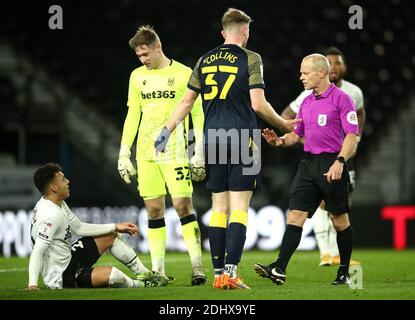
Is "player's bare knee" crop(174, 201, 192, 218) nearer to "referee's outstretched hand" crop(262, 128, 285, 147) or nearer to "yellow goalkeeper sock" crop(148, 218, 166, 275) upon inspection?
"yellow goalkeeper sock" crop(148, 218, 166, 275)

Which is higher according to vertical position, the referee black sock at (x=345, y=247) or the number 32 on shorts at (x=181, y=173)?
the number 32 on shorts at (x=181, y=173)

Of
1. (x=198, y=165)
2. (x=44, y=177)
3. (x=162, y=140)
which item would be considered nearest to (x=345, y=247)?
(x=198, y=165)

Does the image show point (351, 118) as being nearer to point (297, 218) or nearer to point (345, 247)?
point (297, 218)

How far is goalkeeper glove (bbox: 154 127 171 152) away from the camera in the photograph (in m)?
7.42

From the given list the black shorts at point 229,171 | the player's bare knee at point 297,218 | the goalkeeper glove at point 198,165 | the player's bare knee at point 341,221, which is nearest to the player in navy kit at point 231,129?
the black shorts at point 229,171

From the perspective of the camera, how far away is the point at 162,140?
24.4 ft

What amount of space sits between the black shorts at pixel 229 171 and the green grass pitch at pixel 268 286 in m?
0.76

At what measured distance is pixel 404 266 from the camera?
32.9ft

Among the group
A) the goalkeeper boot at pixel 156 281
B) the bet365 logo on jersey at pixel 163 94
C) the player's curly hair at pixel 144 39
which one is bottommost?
the goalkeeper boot at pixel 156 281

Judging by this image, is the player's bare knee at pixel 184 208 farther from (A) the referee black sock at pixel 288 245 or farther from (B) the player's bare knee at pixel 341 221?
(B) the player's bare knee at pixel 341 221

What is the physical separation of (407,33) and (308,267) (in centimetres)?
983

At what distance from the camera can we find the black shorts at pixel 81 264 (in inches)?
296
